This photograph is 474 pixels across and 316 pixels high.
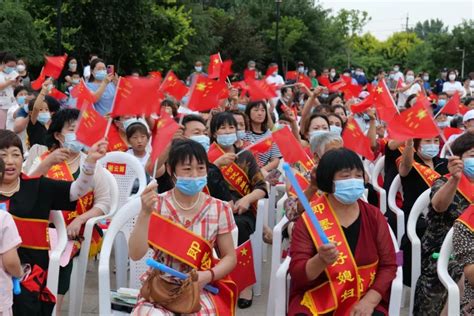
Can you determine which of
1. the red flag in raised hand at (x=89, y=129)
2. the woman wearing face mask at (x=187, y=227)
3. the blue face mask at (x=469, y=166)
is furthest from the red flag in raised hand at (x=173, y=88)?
the woman wearing face mask at (x=187, y=227)

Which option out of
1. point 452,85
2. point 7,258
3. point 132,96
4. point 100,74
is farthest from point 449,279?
point 452,85

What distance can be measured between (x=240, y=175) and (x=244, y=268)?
107 cm

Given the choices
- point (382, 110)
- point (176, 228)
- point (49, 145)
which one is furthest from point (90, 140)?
point (382, 110)

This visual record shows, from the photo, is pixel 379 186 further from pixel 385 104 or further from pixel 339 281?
pixel 339 281

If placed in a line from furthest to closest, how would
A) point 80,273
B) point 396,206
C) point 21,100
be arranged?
point 21,100 < point 396,206 < point 80,273

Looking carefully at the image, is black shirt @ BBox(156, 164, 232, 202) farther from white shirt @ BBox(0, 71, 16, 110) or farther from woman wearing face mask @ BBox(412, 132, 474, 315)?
white shirt @ BBox(0, 71, 16, 110)

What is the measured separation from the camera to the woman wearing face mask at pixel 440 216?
13.4 ft

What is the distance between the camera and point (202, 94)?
7715 mm

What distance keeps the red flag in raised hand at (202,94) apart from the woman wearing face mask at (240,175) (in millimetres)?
1928

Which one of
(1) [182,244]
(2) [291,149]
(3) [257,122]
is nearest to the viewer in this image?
(1) [182,244]

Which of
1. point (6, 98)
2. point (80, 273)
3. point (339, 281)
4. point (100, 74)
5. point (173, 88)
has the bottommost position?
point (80, 273)

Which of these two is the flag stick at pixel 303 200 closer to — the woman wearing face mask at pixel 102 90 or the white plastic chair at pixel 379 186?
the white plastic chair at pixel 379 186

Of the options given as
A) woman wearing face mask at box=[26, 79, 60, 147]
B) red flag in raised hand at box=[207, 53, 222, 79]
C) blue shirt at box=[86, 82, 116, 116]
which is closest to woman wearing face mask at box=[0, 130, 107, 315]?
woman wearing face mask at box=[26, 79, 60, 147]

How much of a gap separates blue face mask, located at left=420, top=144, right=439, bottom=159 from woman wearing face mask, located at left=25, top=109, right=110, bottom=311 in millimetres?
Answer: 2395
